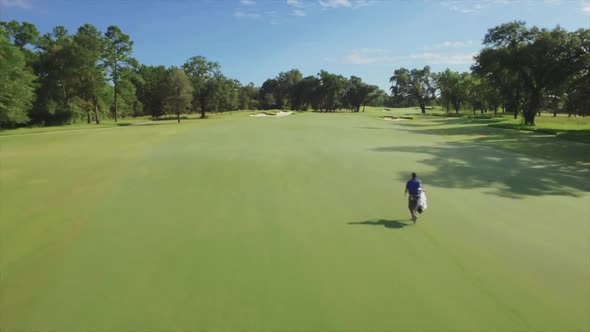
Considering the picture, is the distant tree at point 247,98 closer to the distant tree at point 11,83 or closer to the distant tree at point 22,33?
the distant tree at point 22,33

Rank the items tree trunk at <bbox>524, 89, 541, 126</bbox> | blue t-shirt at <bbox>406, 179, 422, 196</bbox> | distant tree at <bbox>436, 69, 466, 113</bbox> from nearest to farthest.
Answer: blue t-shirt at <bbox>406, 179, 422, 196</bbox> < tree trunk at <bbox>524, 89, 541, 126</bbox> < distant tree at <bbox>436, 69, 466, 113</bbox>

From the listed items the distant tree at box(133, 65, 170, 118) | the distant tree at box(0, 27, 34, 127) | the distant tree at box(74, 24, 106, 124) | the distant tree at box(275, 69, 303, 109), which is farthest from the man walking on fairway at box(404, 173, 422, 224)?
the distant tree at box(275, 69, 303, 109)

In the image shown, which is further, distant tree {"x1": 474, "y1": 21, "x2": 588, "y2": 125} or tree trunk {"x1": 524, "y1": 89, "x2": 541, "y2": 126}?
tree trunk {"x1": 524, "y1": 89, "x2": 541, "y2": 126}

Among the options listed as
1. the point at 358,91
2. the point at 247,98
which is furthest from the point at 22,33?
the point at 358,91

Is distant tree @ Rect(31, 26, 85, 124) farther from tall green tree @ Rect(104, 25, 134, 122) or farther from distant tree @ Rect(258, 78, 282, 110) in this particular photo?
distant tree @ Rect(258, 78, 282, 110)

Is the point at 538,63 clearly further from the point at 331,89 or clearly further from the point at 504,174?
the point at 331,89

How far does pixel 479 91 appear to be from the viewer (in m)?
98.0

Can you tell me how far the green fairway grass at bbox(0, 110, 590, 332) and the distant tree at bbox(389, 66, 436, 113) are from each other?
116m

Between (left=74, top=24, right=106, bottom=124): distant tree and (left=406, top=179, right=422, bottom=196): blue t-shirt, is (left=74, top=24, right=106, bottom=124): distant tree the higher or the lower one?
the higher one

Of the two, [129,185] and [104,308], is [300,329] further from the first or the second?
[129,185]

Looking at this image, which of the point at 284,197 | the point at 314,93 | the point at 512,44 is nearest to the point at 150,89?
the point at 314,93

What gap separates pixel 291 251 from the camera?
9.46m

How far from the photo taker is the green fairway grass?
21.8 ft

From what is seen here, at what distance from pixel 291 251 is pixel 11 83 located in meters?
63.1
